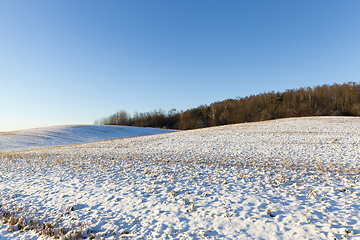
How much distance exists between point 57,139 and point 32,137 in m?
6.22

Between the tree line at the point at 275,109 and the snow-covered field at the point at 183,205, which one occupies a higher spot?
the tree line at the point at 275,109

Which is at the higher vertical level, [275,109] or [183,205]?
[275,109]

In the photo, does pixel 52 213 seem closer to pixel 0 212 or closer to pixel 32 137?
pixel 0 212

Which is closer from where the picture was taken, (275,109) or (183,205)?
(183,205)

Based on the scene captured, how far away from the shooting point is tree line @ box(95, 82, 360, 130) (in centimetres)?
6569

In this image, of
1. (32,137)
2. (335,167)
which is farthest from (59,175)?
(32,137)

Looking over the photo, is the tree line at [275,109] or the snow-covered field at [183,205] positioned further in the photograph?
the tree line at [275,109]

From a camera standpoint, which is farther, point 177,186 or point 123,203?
point 177,186

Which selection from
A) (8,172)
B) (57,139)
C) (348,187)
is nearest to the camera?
(348,187)

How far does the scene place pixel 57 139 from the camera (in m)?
44.0

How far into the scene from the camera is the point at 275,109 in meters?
78.4

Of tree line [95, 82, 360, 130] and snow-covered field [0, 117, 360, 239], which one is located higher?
tree line [95, 82, 360, 130]

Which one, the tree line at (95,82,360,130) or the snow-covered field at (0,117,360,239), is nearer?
the snow-covered field at (0,117,360,239)

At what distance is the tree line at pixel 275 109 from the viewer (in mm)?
65688
